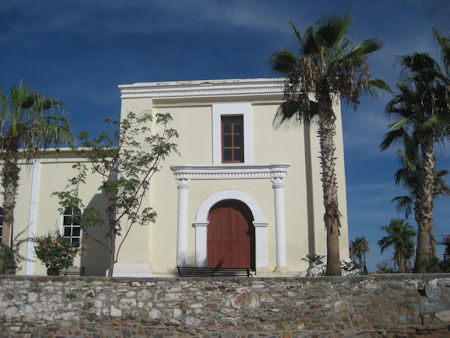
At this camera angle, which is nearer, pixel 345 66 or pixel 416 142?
pixel 345 66

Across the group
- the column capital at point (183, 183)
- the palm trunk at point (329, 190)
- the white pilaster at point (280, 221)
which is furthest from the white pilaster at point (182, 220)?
the palm trunk at point (329, 190)

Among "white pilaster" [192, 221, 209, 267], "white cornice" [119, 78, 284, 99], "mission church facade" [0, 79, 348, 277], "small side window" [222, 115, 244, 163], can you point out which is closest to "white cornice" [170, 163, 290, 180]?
"mission church facade" [0, 79, 348, 277]

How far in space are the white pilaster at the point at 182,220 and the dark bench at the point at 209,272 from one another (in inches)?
35.6

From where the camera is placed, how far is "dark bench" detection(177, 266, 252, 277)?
11.4m

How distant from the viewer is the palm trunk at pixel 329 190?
9.30 m

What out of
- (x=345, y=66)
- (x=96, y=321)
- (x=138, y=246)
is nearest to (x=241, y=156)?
(x=138, y=246)

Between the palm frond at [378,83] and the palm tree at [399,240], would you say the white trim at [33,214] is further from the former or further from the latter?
the palm tree at [399,240]

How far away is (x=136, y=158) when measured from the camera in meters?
12.2

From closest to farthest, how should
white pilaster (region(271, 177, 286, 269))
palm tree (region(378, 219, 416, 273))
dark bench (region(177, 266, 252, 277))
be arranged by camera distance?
dark bench (region(177, 266, 252, 277)), white pilaster (region(271, 177, 286, 269)), palm tree (region(378, 219, 416, 273))

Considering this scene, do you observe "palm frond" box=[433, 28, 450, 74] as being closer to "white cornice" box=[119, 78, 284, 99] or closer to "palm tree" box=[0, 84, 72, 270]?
"white cornice" box=[119, 78, 284, 99]

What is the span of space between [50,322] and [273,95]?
30.1 ft

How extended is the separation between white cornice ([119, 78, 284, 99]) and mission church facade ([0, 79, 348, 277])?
0.03 meters

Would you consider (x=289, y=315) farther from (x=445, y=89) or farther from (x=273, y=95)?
(x=273, y=95)

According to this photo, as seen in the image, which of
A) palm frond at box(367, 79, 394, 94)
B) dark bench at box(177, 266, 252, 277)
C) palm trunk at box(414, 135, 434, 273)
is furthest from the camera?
dark bench at box(177, 266, 252, 277)
